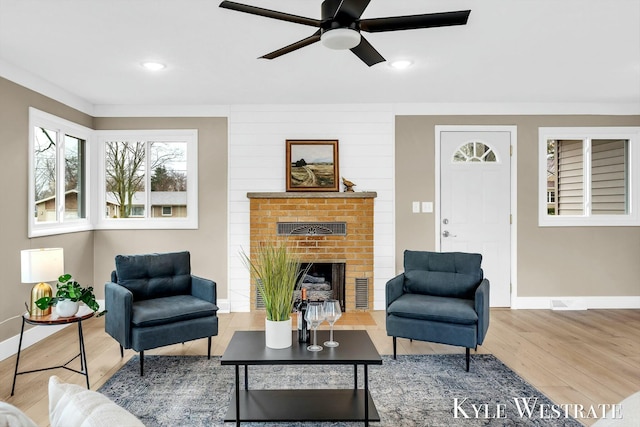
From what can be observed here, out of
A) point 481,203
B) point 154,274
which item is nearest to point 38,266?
point 154,274

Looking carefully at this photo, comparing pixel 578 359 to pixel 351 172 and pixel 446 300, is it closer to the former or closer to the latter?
pixel 446 300

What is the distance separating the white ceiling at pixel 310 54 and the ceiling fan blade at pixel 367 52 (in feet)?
1.08

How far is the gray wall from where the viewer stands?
5.10m

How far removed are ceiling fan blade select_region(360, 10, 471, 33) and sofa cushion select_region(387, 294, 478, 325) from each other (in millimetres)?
2064

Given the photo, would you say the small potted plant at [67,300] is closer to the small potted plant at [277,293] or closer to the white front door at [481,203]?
the small potted plant at [277,293]

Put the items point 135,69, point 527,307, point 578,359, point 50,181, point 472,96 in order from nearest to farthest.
A: point 578,359 < point 135,69 < point 50,181 < point 472,96 < point 527,307

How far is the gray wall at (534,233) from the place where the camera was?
510cm

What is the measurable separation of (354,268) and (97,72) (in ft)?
10.9

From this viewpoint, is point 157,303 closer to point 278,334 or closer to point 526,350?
point 278,334

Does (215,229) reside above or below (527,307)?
above

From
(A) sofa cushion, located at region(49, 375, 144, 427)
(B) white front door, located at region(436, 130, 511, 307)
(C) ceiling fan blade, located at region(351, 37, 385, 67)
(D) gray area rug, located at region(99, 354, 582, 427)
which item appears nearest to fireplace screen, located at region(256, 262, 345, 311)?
(B) white front door, located at region(436, 130, 511, 307)

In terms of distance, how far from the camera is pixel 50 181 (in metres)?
4.31

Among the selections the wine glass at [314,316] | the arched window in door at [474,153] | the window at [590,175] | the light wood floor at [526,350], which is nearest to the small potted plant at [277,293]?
the wine glass at [314,316]

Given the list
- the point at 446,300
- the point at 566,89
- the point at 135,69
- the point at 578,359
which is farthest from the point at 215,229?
the point at 566,89
